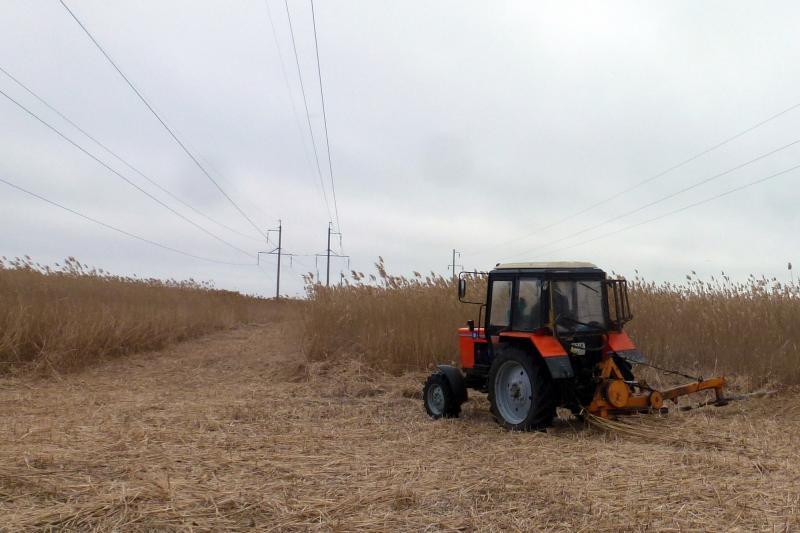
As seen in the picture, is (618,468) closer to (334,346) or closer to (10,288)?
(334,346)

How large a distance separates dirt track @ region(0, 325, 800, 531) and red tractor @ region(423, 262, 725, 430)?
0.29m

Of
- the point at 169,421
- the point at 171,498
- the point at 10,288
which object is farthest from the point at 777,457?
the point at 10,288

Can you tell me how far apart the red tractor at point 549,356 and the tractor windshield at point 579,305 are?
1 cm

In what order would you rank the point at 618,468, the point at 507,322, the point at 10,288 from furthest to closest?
the point at 10,288 → the point at 507,322 → the point at 618,468

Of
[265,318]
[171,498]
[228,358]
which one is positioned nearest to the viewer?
[171,498]

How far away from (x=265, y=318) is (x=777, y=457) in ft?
71.0

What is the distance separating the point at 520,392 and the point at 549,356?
2.05 ft

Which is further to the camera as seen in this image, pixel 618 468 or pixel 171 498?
pixel 618 468

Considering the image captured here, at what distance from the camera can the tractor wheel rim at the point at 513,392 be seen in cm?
667

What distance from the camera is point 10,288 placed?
12.5m

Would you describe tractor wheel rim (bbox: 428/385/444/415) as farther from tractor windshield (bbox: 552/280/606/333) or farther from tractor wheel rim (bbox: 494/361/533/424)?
tractor windshield (bbox: 552/280/606/333)

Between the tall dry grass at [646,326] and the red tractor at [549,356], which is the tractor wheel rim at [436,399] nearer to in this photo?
the red tractor at [549,356]

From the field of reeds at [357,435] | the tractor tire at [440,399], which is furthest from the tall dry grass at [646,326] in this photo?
the tractor tire at [440,399]

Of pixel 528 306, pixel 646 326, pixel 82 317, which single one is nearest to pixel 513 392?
pixel 528 306
